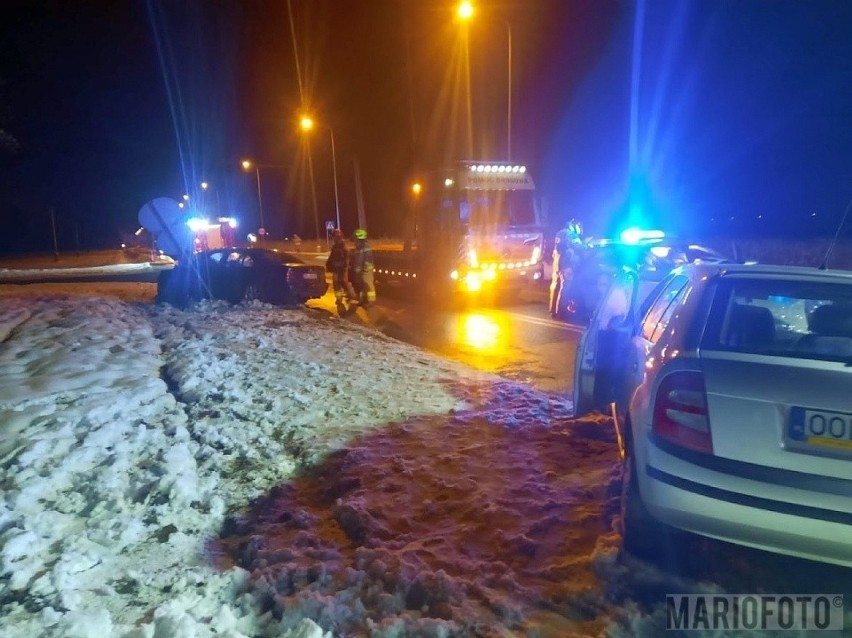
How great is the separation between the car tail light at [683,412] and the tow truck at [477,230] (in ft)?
39.5

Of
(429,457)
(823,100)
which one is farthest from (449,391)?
(823,100)

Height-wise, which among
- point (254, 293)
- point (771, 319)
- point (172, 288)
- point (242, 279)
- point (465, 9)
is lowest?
point (254, 293)

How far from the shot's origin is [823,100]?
29453mm

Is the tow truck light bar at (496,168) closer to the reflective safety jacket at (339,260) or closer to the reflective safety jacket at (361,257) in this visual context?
the reflective safety jacket at (361,257)

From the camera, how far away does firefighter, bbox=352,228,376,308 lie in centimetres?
1602

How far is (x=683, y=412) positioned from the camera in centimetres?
320

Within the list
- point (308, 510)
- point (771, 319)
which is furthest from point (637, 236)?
point (308, 510)

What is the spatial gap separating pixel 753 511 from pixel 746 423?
1.27 ft

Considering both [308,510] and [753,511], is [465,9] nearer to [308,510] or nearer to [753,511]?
[308,510]

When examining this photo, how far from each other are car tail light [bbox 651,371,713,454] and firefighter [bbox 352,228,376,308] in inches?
513

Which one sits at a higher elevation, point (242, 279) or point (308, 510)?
point (242, 279)

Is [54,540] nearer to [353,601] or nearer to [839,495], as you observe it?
[353,601]

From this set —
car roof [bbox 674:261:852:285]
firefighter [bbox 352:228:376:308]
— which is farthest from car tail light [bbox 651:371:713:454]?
firefighter [bbox 352:228:376:308]

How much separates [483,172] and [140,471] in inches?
472
